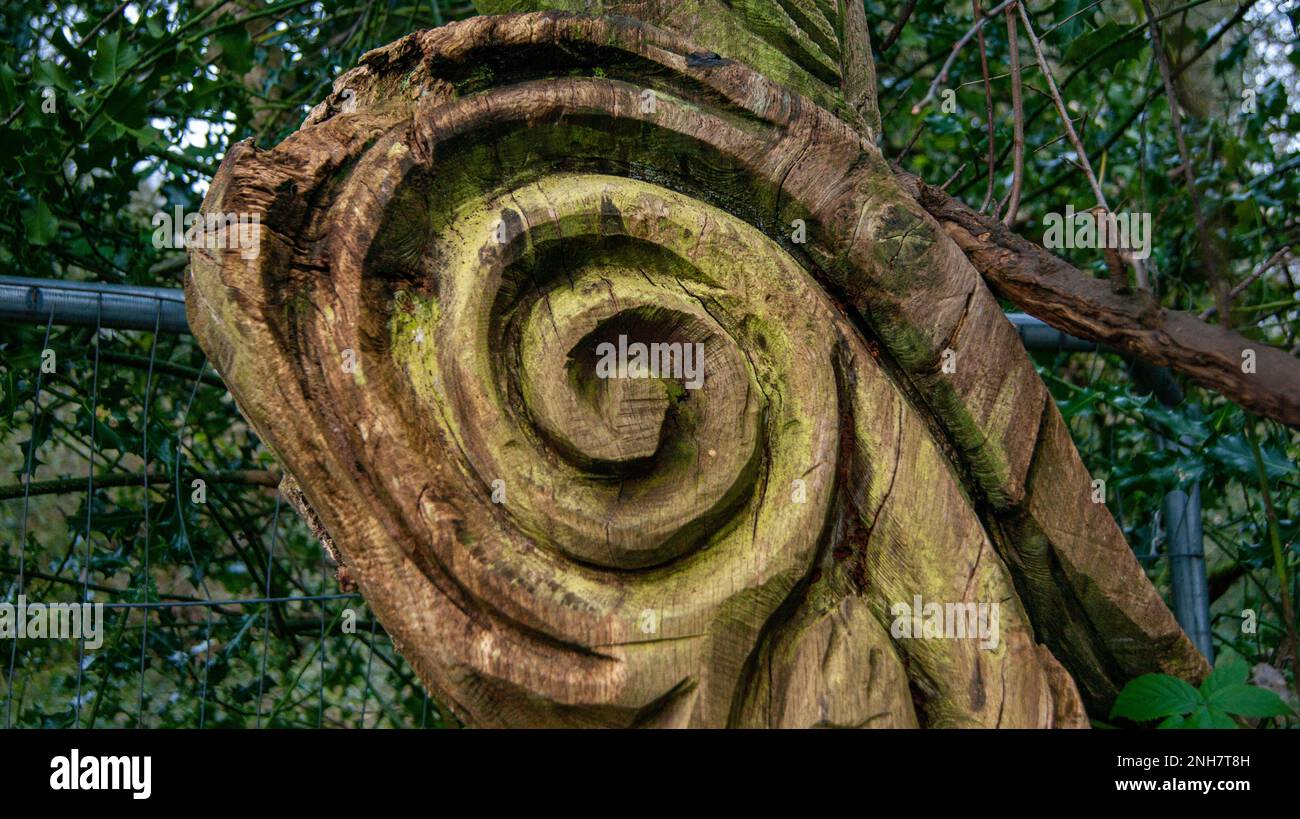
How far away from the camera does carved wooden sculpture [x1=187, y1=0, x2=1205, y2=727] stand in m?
1.42

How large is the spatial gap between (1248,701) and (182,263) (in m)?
3.24

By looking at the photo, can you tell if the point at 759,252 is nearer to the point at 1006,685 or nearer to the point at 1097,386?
the point at 1006,685

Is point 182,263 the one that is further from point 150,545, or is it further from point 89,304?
point 89,304

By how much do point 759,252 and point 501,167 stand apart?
408 mm

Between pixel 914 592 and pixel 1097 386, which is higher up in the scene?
pixel 1097 386

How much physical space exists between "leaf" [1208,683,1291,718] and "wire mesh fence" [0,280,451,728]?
1770mm

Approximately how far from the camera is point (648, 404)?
1505 mm

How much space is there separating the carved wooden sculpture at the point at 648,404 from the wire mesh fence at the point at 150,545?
3.65ft

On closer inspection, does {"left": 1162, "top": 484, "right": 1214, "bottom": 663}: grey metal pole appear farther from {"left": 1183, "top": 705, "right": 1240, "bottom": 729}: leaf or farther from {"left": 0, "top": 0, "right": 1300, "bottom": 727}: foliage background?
{"left": 1183, "top": 705, "right": 1240, "bottom": 729}: leaf

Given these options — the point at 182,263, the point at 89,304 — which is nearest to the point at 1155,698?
the point at 89,304

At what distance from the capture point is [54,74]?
264 cm

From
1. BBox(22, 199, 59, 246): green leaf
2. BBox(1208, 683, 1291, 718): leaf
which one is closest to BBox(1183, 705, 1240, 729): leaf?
BBox(1208, 683, 1291, 718): leaf

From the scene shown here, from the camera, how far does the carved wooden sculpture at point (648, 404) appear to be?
142 centimetres
